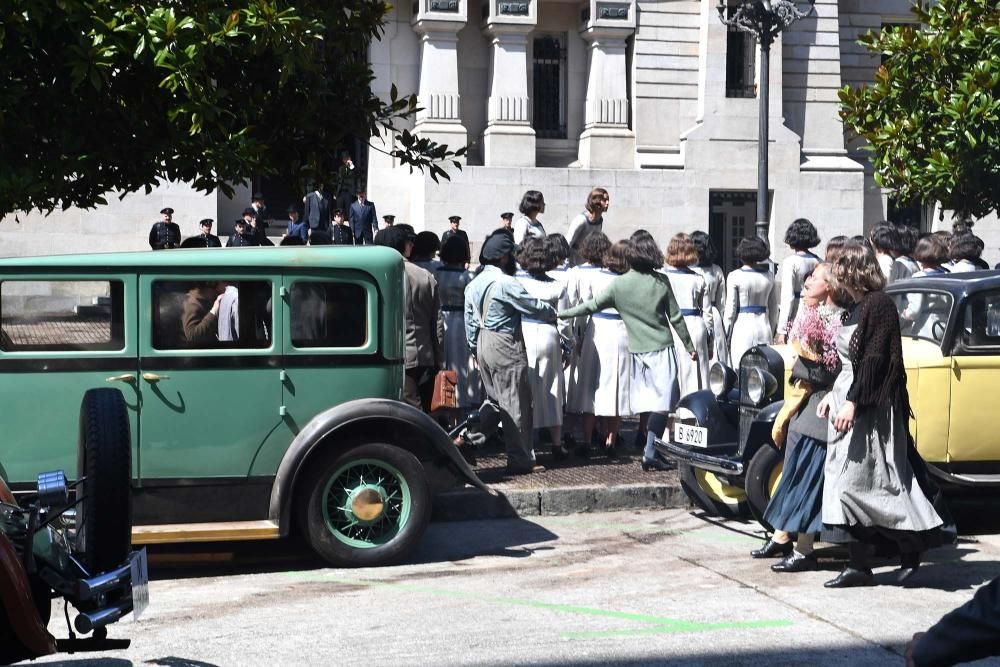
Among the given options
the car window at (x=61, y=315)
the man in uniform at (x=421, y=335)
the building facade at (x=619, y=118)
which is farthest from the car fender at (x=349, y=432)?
the building facade at (x=619, y=118)

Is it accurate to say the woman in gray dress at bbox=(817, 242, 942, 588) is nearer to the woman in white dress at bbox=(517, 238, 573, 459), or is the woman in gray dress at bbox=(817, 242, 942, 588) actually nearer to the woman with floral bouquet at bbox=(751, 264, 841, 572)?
the woman with floral bouquet at bbox=(751, 264, 841, 572)

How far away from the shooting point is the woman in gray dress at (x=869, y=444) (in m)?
7.64

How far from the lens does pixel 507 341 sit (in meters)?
11.0

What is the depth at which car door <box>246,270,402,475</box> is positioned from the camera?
8391mm

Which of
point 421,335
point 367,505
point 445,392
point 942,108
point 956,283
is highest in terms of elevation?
point 942,108

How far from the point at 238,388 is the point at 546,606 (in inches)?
88.4

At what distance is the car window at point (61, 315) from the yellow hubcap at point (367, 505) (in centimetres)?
161

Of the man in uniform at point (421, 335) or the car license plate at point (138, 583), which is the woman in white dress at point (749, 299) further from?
the car license plate at point (138, 583)

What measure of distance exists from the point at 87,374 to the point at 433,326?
3.47 m

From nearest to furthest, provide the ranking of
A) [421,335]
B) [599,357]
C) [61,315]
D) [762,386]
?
[61,315] → [762,386] → [421,335] → [599,357]

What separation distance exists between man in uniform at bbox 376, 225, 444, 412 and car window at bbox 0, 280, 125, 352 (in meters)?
3.03

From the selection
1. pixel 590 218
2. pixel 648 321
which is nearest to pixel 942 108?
pixel 590 218

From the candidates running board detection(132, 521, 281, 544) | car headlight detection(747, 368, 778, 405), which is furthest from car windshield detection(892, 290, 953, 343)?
running board detection(132, 521, 281, 544)

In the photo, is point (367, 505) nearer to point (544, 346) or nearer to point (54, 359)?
point (54, 359)
